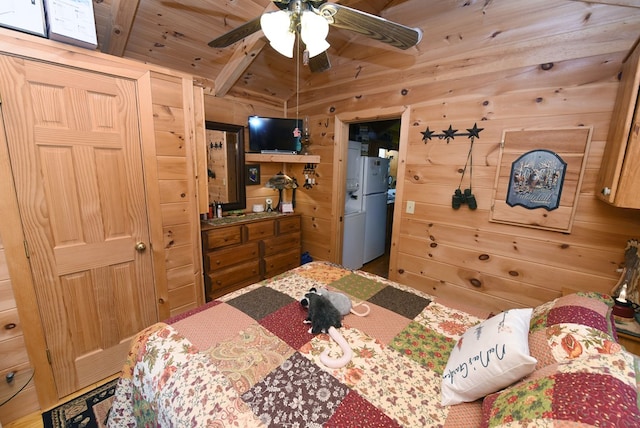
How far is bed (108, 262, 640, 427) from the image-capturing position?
0.70 m

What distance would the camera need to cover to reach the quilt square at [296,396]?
844 mm

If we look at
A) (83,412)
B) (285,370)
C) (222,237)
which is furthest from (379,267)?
(83,412)

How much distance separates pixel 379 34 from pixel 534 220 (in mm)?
1648

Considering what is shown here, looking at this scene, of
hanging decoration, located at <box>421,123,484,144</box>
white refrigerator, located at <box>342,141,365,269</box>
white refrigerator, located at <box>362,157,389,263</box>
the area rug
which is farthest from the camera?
white refrigerator, located at <box>362,157,389,263</box>

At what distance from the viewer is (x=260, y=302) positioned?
4.97ft

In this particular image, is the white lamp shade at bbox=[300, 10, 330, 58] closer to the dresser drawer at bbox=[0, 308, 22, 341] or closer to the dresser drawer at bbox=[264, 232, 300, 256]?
the dresser drawer at bbox=[264, 232, 300, 256]

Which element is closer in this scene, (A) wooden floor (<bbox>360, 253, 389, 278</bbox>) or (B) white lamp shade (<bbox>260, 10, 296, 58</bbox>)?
(B) white lamp shade (<bbox>260, 10, 296, 58</bbox>)

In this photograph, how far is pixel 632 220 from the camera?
1.55 metres

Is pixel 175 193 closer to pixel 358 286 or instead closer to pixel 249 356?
pixel 249 356

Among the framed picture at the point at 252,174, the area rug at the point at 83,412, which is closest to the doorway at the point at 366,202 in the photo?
the framed picture at the point at 252,174

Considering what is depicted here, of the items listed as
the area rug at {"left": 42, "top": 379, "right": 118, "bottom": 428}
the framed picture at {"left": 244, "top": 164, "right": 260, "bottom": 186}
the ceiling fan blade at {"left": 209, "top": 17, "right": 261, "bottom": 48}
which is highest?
the ceiling fan blade at {"left": 209, "top": 17, "right": 261, "bottom": 48}

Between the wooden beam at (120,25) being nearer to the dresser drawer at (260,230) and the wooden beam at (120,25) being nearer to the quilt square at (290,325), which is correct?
the dresser drawer at (260,230)

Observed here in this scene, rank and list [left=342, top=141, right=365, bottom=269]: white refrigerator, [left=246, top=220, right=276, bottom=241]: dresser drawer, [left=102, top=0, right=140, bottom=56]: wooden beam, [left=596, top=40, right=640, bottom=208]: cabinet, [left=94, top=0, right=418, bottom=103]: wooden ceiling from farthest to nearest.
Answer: [left=342, top=141, right=365, bottom=269]: white refrigerator, [left=246, top=220, right=276, bottom=241]: dresser drawer, [left=94, top=0, right=418, bottom=103]: wooden ceiling, [left=102, top=0, right=140, bottom=56]: wooden beam, [left=596, top=40, right=640, bottom=208]: cabinet

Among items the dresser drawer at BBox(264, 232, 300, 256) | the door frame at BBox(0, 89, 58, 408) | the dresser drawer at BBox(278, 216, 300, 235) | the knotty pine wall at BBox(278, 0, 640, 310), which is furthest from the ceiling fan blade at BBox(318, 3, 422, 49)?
the dresser drawer at BBox(264, 232, 300, 256)
